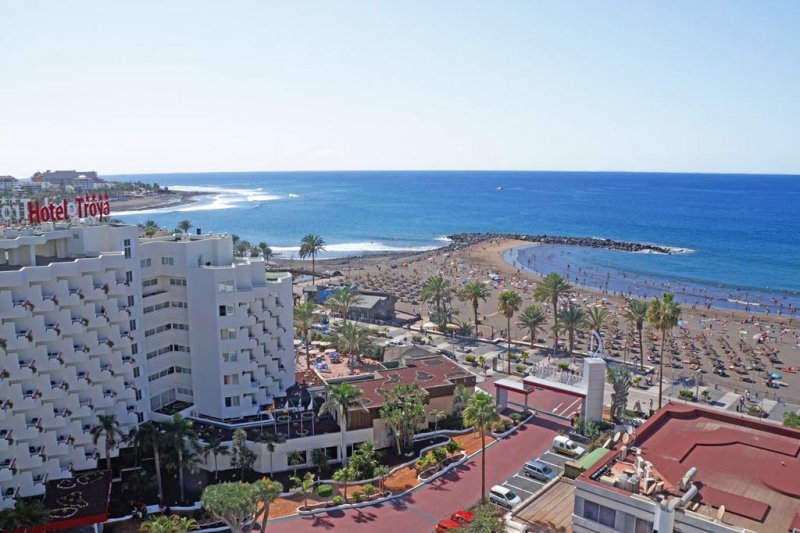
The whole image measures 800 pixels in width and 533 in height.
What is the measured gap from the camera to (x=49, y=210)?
153 feet

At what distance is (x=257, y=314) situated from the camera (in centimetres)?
5281

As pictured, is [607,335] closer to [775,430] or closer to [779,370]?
[779,370]

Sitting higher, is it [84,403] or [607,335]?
[84,403]

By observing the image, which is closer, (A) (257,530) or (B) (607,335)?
(A) (257,530)

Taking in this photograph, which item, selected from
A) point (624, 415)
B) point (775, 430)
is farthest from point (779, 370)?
point (775, 430)

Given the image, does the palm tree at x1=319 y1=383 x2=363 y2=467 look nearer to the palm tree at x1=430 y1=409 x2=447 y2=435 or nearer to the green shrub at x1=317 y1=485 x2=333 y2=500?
the green shrub at x1=317 y1=485 x2=333 y2=500

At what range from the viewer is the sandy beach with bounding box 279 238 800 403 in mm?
72125

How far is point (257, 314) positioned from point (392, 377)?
14.3 m

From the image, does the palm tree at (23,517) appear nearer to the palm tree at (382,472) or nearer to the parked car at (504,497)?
the palm tree at (382,472)

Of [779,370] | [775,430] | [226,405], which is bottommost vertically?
[779,370]

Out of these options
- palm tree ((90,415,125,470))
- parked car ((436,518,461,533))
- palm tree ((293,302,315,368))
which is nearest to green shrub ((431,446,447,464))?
parked car ((436,518,461,533))

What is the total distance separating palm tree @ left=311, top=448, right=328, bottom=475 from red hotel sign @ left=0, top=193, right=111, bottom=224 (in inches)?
1055

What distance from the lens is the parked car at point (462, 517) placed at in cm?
3847

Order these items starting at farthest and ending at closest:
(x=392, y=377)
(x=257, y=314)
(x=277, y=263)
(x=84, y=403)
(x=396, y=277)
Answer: (x=277, y=263) → (x=396, y=277) → (x=392, y=377) → (x=257, y=314) → (x=84, y=403)
